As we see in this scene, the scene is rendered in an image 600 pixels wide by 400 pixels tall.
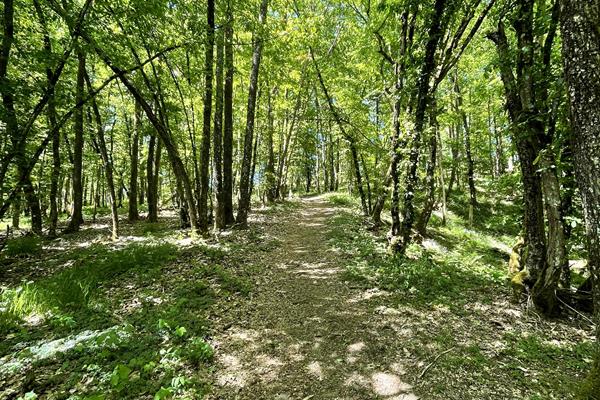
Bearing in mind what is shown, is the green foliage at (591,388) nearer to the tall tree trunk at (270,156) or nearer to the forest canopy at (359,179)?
the forest canopy at (359,179)

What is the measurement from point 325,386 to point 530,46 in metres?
6.10

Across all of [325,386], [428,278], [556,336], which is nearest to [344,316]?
[325,386]

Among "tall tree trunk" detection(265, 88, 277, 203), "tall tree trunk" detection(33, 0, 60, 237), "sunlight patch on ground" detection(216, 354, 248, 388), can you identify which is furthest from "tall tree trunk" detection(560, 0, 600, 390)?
"tall tree trunk" detection(265, 88, 277, 203)

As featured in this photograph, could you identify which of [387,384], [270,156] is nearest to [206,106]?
[387,384]

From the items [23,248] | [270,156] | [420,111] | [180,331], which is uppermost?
[270,156]

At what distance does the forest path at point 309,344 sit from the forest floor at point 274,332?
2 centimetres

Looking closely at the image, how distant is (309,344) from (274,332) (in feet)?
2.14

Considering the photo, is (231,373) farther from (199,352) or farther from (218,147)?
(218,147)

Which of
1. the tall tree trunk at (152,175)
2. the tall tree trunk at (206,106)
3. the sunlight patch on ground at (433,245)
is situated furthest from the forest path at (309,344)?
the tall tree trunk at (152,175)

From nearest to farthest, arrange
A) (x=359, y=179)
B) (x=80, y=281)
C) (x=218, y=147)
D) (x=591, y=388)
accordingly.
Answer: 1. (x=591, y=388)
2. (x=80, y=281)
3. (x=218, y=147)
4. (x=359, y=179)

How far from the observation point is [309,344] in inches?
179

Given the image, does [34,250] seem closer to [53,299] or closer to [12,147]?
[12,147]

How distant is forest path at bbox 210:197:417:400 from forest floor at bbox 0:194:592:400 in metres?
0.02

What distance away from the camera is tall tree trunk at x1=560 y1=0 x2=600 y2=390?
2.52m
